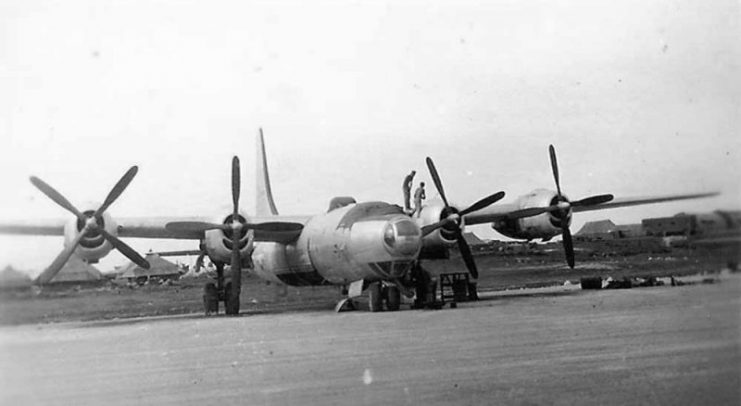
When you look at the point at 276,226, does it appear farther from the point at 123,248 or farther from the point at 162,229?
the point at 123,248

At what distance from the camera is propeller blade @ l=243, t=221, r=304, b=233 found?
25817 mm

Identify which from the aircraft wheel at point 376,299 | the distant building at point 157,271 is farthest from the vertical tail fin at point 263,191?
the distant building at point 157,271

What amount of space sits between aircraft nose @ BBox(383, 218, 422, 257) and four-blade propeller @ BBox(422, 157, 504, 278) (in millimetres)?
2608

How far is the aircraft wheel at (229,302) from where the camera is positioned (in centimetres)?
2571

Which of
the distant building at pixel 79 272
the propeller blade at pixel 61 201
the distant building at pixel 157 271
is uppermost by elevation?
the propeller blade at pixel 61 201

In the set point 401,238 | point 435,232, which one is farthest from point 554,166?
point 401,238

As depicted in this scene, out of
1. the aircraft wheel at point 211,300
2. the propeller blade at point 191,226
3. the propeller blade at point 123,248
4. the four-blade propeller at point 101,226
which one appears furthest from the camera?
the aircraft wheel at point 211,300

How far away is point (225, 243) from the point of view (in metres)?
25.6

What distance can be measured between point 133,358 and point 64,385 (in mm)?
3024

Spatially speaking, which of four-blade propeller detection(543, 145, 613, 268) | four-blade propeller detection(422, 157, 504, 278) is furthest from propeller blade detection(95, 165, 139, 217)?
four-blade propeller detection(543, 145, 613, 268)

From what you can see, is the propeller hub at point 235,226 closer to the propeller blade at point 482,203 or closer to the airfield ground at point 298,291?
the airfield ground at point 298,291

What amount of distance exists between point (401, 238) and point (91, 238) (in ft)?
27.8

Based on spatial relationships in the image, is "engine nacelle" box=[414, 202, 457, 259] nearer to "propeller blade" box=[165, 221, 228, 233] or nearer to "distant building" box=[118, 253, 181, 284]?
"propeller blade" box=[165, 221, 228, 233]

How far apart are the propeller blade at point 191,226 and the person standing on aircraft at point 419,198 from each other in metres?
6.14
